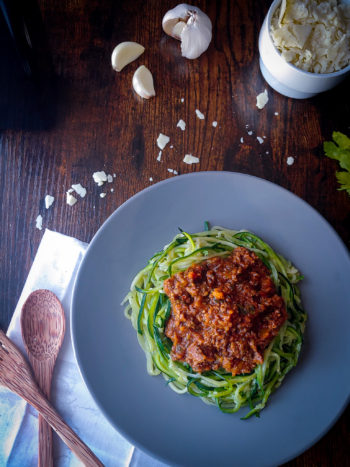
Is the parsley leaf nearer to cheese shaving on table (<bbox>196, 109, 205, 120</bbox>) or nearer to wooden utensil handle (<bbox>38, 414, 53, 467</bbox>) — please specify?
cheese shaving on table (<bbox>196, 109, 205, 120</bbox>)

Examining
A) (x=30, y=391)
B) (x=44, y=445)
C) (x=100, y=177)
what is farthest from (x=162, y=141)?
(x=44, y=445)

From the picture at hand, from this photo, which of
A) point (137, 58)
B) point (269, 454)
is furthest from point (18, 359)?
point (137, 58)

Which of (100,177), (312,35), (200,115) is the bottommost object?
(100,177)

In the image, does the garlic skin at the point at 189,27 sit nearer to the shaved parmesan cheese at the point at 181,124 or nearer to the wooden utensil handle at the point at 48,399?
the shaved parmesan cheese at the point at 181,124

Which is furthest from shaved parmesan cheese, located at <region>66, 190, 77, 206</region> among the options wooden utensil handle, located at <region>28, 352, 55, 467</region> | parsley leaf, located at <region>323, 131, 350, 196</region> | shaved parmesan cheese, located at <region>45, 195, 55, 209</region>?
parsley leaf, located at <region>323, 131, 350, 196</region>

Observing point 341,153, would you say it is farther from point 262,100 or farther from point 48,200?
point 48,200
